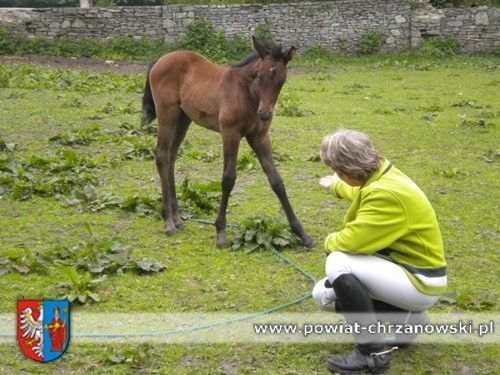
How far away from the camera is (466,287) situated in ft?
18.7

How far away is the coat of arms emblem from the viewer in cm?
445

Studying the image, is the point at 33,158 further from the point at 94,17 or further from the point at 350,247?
the point at 94,17

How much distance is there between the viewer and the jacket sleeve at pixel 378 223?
424cm

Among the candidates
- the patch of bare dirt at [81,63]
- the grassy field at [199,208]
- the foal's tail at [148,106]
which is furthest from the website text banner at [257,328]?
the patch of bare dirt at [81,63]

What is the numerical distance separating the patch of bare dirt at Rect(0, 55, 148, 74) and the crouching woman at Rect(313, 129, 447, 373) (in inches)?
605

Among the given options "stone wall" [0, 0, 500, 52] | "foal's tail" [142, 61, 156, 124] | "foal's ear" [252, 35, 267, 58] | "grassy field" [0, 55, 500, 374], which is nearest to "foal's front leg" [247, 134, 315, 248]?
"grassy field" [0, 55, 500, 374]

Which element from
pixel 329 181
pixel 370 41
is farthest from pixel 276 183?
pixel 370 41

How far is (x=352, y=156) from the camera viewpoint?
4348 mm

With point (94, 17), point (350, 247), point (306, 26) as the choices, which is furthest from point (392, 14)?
point (350, 247)

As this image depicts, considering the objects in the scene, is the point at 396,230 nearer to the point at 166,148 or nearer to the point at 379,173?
the point at 379,173

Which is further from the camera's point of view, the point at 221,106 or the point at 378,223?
the point at 221,106

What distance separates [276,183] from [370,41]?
1627cm

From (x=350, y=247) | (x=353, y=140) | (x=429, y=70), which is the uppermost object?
(x=353, y=140)

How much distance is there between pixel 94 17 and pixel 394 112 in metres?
11.5
